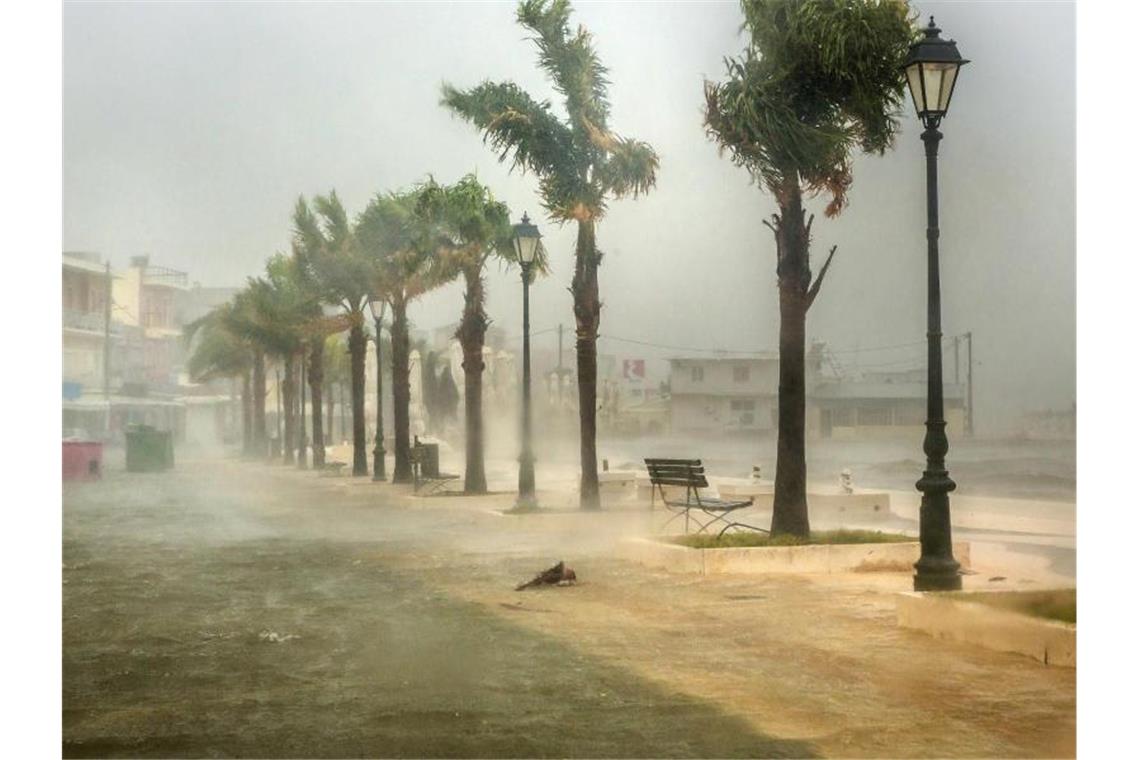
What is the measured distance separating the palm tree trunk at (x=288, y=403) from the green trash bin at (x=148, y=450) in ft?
4.19

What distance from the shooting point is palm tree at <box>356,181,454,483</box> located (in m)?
8.38

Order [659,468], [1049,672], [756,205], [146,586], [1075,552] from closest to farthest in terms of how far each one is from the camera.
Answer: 1. [1049,672]
2. [1075,552]
3. [146,586]
4. [756,205]
5. [659,468]

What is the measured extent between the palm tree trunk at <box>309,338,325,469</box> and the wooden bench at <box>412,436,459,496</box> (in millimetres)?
921

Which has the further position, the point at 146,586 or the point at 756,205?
the point at 756,205

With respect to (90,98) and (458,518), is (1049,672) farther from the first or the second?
(458,518)

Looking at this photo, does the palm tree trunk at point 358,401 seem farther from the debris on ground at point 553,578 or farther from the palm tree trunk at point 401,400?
the debris on ground at point 553,578

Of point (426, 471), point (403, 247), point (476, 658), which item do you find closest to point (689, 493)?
point (403, 247)

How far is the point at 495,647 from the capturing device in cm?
614

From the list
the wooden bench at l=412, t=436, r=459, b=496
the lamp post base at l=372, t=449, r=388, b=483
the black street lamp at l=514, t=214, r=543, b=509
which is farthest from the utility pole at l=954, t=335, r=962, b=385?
the lamp post base at l=372, t=449, r=388, b=483

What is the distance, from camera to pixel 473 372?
1168cm

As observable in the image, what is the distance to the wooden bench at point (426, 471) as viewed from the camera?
13.8 metres

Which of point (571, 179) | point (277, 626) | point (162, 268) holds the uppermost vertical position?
point (571, 179)

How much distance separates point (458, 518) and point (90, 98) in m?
5.87
